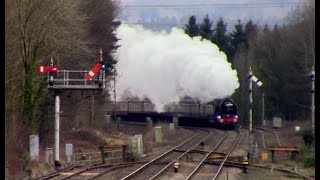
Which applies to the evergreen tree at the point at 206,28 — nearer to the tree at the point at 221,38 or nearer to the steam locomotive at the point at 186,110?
the tree at the point at 221,38

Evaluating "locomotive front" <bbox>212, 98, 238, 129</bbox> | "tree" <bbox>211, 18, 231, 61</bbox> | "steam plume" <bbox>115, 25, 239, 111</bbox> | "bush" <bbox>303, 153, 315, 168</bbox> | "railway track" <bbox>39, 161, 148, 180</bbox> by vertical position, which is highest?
"tree" <bbox>211, 18, 231, 61</bbox>

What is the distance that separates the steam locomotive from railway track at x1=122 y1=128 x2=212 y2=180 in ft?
23.1

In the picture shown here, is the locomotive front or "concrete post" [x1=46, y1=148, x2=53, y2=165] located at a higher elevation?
the locomotive front

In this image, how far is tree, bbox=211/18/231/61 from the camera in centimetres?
8275

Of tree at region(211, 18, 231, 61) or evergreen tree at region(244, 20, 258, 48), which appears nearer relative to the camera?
tree at region(211, 18, 231, 61)

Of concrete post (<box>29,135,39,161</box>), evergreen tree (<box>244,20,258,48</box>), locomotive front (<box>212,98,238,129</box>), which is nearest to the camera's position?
concrete post (<box>29,135,39,161</box>)

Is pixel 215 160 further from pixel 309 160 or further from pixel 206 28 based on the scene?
pixel 206 28

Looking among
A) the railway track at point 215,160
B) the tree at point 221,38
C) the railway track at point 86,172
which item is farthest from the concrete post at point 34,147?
the tree at point 221,38

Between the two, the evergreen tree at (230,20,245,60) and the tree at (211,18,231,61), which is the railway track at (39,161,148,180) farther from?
the evergreen tree at (230,20,245,60)

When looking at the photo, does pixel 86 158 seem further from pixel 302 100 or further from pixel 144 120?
pixel 144 120

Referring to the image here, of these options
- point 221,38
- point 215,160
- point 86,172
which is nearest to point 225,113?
point 215,160

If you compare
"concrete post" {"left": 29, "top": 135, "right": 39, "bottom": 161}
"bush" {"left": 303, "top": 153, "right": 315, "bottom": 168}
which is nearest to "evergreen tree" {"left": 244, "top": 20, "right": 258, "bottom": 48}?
"bush" {"left": 303, "top": 153, "right": 315, "bottom": 168}

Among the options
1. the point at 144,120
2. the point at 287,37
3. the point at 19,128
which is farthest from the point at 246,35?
the point at 19,128

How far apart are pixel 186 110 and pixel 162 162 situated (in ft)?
82.1
